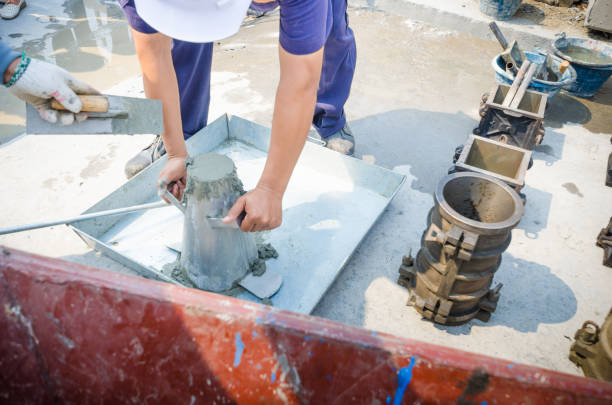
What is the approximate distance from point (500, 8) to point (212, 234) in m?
4.81

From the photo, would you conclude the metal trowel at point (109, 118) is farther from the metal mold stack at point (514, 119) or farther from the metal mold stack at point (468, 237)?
the metal mold stack at point (514, 119)

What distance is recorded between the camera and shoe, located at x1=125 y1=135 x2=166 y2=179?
2379 mm

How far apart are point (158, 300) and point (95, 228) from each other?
118cm

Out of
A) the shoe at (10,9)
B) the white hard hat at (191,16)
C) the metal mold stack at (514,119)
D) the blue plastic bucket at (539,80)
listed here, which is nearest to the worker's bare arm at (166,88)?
the white hard hat at (191,16)

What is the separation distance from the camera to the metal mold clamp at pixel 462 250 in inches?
56.2

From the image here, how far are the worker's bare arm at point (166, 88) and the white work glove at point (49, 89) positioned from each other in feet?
1.13

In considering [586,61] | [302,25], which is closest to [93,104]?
[302,25]

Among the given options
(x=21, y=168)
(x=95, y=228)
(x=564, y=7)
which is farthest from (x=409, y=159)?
(x=564, y=7)

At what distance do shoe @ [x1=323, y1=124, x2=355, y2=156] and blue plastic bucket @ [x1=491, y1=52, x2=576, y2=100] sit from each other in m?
1.43

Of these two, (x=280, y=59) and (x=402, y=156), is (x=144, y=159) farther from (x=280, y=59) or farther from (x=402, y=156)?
(x=402, y=156)

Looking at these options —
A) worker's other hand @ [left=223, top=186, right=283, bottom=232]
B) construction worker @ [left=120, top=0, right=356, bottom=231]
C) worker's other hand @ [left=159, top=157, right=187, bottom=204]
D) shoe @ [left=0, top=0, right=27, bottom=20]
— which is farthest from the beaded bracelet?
shoe @ [left=0, top=0, right=27, bottom=20]

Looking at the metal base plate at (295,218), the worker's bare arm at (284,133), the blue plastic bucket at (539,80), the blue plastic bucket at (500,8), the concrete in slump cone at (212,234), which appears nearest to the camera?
the worker's bare arm at (284,133)

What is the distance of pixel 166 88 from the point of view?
1.74 metres

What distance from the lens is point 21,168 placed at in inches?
95.8
